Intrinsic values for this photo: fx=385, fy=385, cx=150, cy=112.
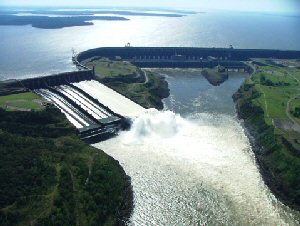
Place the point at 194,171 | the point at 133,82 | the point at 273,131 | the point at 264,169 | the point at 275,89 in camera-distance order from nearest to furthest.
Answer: the point at 194,171 → the point at 264,169 → the point at 273,131 → the point at 275,89 → the point at 133,82

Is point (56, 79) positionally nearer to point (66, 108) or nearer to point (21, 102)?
point (66, 108)

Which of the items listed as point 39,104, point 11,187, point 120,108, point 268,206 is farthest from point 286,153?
point 39,104

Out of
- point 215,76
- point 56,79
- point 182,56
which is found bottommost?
point 182,56

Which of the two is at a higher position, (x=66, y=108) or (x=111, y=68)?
(x=66, y=108)

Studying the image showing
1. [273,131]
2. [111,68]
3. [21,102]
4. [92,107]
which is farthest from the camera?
[111,68]

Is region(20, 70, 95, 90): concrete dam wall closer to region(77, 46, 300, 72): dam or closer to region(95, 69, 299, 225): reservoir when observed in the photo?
region(77, 46, 300, 72): dam

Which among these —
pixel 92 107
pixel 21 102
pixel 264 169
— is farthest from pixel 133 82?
pixel 264 169

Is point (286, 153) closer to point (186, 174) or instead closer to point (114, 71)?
point (186, 174)
